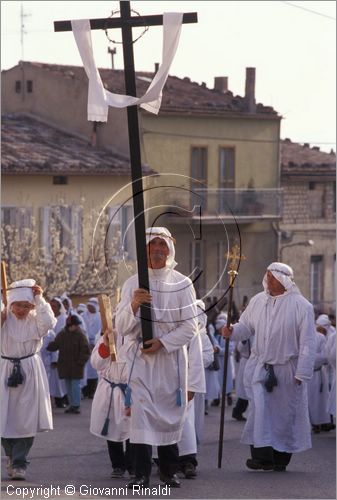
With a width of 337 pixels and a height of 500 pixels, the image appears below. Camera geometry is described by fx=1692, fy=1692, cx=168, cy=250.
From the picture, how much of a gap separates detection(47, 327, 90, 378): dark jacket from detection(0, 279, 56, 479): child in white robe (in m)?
7.71

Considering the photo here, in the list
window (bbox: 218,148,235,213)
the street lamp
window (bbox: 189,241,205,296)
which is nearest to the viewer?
window (bbox: 189,241,205,296)

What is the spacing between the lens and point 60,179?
130 feet

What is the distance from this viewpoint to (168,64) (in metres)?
12.7

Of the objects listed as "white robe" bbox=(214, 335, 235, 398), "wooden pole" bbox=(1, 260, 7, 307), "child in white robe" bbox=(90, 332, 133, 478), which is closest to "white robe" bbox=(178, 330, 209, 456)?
"child in white robe" bbox=(90, 332, 133, 478)

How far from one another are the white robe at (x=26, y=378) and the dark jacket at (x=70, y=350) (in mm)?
7673

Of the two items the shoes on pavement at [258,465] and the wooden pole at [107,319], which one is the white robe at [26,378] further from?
the shoes on pavement at [258,465]

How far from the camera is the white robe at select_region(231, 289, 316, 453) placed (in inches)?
588

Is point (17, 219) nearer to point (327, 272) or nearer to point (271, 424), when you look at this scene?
point (327, 272)

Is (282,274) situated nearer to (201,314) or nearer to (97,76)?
(201,314)

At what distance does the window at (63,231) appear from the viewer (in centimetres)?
3831

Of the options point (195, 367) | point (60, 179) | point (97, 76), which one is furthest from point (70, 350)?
point (60, 179)

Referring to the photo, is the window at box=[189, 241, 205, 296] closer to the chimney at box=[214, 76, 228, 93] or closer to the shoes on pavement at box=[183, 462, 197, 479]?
the shoes on pavement at box=[183, 462, 197, 479]

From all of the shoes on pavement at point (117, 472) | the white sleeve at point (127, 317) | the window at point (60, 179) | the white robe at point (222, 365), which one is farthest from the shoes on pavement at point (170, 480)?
the window at point (60, 179)

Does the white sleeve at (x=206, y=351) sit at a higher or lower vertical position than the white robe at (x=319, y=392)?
higher
